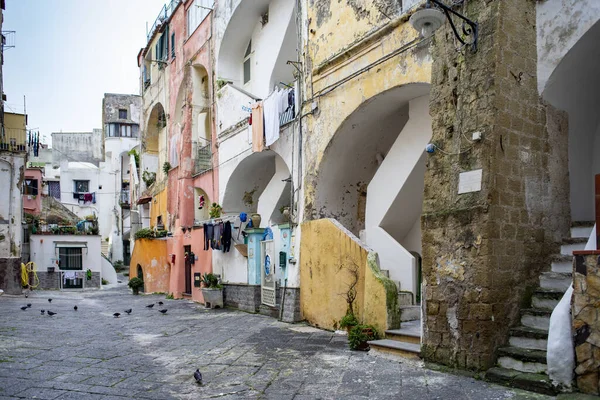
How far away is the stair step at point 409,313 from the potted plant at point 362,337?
667 millimetres

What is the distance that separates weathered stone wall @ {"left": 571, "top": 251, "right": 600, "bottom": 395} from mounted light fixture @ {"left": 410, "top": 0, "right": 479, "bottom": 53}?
2.97 meters

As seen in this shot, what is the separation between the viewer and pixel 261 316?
1277cm

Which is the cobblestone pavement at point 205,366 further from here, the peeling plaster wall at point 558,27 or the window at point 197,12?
the window at point 197,12

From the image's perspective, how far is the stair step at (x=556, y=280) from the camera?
618 centimetres

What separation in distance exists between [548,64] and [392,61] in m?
3.13

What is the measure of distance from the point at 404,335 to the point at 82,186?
38.0m

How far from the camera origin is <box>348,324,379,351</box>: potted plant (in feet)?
25.6

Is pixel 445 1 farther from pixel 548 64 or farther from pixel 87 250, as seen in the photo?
pixel 87 250

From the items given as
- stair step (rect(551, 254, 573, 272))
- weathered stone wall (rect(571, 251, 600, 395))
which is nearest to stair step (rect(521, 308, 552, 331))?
stair step (rect(551, 254, 573, 272))

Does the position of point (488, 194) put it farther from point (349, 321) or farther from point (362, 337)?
point (349, 321)

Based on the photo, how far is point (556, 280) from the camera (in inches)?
247

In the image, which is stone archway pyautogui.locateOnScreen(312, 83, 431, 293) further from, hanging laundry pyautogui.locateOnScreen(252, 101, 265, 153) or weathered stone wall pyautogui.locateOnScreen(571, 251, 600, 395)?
weathered stone wall pyautogui.locateOnScreen(571, 251, 600, 395)

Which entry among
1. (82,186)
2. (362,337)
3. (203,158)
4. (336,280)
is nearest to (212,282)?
(203,158)

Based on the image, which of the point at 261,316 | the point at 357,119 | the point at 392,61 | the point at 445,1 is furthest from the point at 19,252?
the point at 445,1
